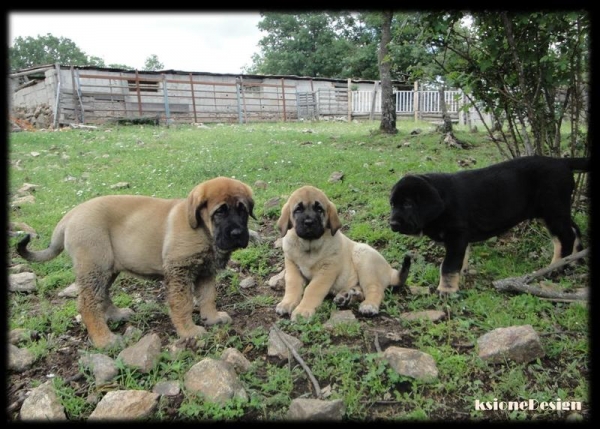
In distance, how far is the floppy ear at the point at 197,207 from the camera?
423 cm

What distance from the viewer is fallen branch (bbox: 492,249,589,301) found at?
4.62 metres

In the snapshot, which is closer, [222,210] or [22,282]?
[222,210]

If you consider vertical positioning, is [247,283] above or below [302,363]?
below

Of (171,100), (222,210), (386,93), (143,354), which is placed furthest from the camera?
(171,100)

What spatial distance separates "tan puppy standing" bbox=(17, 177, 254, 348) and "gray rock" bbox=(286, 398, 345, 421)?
1544mm

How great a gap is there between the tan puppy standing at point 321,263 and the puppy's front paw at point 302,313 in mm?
46

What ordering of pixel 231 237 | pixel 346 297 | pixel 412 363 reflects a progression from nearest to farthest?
pixel 412 363 < pixel 231 237 < pixel 346 297

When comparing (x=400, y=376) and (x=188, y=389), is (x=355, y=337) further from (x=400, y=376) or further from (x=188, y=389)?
(x=188, y=389)

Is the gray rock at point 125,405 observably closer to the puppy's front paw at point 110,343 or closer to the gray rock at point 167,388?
the gray rock at point 167,388

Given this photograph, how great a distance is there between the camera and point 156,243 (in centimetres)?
443

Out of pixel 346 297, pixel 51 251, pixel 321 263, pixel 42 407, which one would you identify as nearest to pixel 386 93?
pixel 321 263

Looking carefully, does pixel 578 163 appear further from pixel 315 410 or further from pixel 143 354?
pixel 143 354

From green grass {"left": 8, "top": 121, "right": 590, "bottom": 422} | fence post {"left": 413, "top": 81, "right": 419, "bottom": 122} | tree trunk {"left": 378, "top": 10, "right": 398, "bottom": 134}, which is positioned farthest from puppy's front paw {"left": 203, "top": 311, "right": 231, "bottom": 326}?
fence post {"left": 413, "top": 81, "right": 419, "bottom": 122}

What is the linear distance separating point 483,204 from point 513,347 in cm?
226
